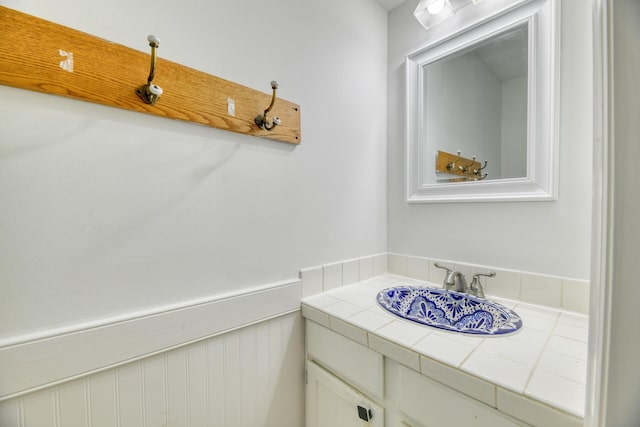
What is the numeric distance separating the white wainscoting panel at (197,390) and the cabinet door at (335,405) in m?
0.06

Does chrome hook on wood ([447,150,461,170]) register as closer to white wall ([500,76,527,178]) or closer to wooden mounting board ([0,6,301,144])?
white wall ([500,76,527,178])

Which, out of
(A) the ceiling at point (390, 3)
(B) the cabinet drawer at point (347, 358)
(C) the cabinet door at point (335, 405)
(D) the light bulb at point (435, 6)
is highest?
(A) the ceiling at point (390, 3)

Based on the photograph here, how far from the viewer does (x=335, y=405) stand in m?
0.86

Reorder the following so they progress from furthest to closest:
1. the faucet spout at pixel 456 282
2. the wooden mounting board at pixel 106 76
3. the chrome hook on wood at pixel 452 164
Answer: the chrome hook on wood at pixel 452 164 < the faucet spout at pixel 456 282 < the wooden mounting board at pixel 106 76

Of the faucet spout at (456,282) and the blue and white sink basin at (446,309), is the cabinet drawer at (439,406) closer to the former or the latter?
the blue and white sink basin at (446,309)

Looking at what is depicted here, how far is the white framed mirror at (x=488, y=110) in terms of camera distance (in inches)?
35.9

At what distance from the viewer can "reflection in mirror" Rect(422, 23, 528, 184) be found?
3.23 ft

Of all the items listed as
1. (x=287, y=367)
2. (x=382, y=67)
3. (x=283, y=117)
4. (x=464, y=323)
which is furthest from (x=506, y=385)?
(x=382, y=67)

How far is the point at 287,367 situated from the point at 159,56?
3.58 feet

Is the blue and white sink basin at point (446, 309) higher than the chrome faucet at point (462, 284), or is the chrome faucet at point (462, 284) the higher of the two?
the chrome faucet at point (462, 284)

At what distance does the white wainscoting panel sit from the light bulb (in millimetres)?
1442

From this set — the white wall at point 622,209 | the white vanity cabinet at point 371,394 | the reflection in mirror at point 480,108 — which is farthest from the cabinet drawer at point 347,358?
the reflection in mirror at point 480,108

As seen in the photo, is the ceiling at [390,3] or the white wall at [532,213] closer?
the white wall at [532,213]

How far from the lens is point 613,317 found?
0.36 metres
